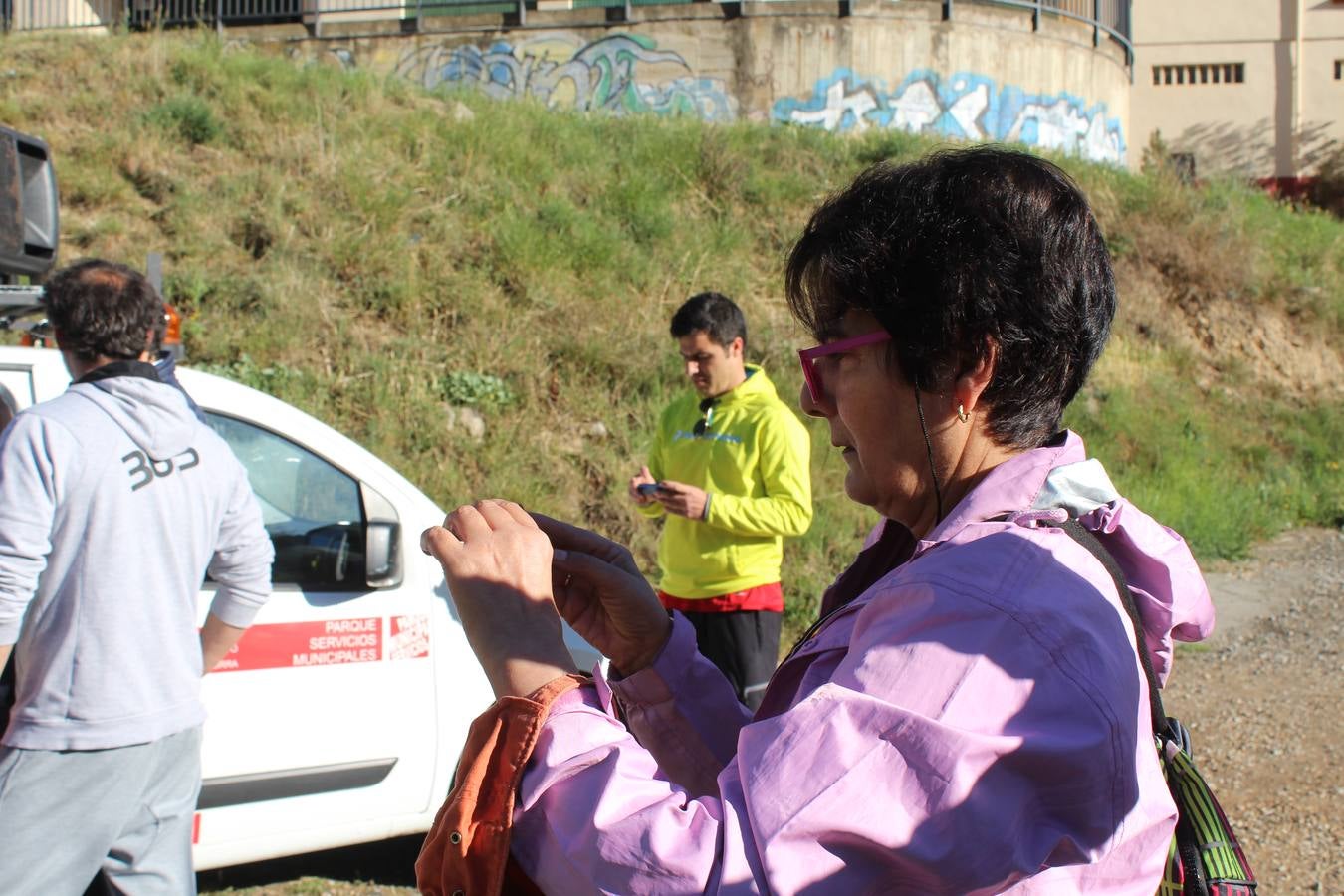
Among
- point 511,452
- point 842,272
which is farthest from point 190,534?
point 511,452

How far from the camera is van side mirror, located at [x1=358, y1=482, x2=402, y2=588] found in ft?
12.3

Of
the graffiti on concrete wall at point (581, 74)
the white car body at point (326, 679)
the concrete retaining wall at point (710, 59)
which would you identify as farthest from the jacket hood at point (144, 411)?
the graffiti on concrete wall at point (581, 74)

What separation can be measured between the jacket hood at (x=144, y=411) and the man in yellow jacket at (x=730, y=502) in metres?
1.77

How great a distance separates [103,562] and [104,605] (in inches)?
3.9

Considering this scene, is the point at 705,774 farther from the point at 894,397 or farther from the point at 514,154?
the point at 514,154

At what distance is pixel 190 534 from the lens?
282 cm

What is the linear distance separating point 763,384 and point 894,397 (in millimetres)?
3161

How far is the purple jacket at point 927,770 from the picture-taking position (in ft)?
3.49

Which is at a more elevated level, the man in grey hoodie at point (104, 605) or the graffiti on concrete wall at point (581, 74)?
the graffiti on concrete wall at point (581, 74)

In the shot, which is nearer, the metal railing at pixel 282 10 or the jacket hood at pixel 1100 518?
the jacket hood at pixel 1100 518

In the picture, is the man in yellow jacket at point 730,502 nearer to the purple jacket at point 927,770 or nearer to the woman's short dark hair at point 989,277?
the woman's short dark hair at point 989,277

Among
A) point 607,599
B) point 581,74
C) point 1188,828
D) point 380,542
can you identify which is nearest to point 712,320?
point 380,542

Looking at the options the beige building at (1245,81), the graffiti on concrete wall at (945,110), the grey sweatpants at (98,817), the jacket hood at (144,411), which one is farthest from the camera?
the beige building at (1245,81)

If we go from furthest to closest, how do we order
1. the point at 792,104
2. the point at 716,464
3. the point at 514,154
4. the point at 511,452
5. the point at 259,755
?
the point at 792,104, the point at 514,154, the point at 511,452, the point at 716,464, the point at 259,755
